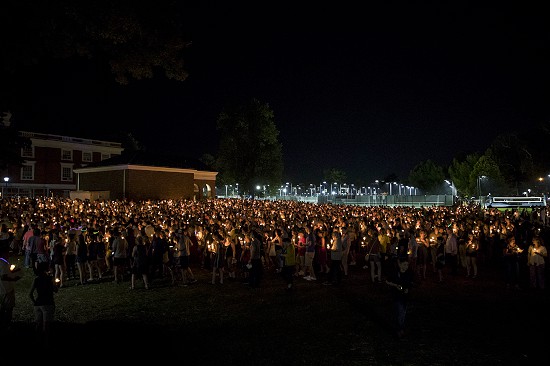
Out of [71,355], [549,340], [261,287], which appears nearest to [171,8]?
[71,355]

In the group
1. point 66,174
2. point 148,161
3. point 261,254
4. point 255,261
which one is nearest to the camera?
point 255,261

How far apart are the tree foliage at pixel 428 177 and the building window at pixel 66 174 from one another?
82922 millimetres

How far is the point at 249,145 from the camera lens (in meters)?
62.1

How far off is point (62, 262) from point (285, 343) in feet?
29.6

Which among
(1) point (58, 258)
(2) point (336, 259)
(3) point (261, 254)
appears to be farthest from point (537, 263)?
(1) point (58, 258)

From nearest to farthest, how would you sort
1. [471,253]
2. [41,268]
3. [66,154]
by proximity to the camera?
[41,268] < [471,253] < [66,154]


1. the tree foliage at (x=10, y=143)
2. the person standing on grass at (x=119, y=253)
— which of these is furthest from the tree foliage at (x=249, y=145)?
the tree foliage at (x=10, y=143)

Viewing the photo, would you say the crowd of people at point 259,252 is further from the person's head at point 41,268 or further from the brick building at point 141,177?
the brick building at point 141,177

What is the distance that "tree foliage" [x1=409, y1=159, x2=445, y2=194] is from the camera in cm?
Result: 10862

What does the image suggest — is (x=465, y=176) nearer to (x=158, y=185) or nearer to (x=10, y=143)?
(x=158, y=185)

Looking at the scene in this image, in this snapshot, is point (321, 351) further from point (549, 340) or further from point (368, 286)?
point (368, 286)

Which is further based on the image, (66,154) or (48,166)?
(66,154)

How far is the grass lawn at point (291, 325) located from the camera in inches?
308

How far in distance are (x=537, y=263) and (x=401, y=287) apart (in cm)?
677
